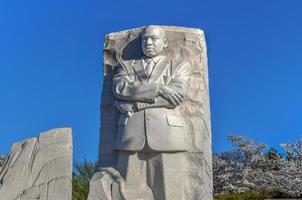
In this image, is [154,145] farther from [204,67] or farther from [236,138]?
[236,138]

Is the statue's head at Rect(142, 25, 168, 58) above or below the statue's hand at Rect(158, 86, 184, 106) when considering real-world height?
above

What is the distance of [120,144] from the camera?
6.95 m

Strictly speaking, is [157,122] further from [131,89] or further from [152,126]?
[131,89]

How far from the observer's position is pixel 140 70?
725cm

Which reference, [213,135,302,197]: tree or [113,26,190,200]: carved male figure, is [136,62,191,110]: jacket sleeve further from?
[213,135,302,197]: tree

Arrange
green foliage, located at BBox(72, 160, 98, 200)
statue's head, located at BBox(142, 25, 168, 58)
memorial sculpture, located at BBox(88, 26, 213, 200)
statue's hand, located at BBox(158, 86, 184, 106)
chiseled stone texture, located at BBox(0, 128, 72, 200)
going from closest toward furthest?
1. memorial sculpture, located at BBox(88, 26, 213, 200)
2. statue's hand, located at BBox(158, 86, 184, 106)
3. chiseled stone texture, located at BBox(0, 128, 72, 200)
4. statue's head, located at BBox(142, 25, 168, 58)
5. green foliage, located at BBox(72, 160, 98, 200)

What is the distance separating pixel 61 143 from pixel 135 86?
1.40 m

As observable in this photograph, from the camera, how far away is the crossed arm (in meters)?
6.92

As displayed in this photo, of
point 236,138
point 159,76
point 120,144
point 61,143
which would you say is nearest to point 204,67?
point 159,76

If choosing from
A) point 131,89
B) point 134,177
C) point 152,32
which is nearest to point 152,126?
point 131,89

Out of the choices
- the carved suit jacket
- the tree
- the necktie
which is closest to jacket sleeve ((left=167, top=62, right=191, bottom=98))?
the carved suit jacket

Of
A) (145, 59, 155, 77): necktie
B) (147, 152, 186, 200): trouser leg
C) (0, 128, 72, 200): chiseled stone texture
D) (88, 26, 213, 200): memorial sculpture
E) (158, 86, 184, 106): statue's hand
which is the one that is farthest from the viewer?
(145, 59, 155, 77): necktie

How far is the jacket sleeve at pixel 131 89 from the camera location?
6.93 m

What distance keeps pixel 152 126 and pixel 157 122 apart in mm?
89
